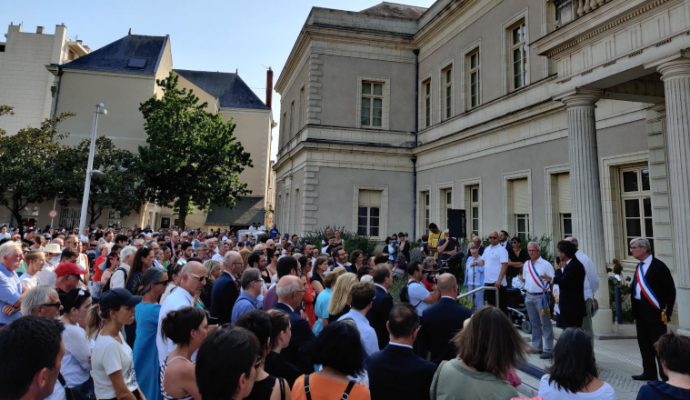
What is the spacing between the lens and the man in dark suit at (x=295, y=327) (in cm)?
305

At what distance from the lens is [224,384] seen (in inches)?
71.7

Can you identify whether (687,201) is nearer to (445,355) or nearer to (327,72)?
(445,355)

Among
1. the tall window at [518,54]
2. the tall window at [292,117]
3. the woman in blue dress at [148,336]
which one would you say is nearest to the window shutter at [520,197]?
the tall window at [518,54]

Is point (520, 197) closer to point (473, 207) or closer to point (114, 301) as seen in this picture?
point (473, 207)

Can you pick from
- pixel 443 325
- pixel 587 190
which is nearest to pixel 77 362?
pixel 443 325

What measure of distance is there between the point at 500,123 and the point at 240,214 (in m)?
30.8

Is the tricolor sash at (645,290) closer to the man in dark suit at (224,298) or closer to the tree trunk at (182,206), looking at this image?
the man in dark suit at (224,298)

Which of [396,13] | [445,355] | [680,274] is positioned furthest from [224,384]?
[396,13]

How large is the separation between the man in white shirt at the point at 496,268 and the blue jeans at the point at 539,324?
161 cm

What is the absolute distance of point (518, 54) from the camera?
1459 cm

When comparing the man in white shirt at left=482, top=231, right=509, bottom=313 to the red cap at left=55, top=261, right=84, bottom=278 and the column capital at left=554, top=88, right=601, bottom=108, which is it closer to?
the column capital at left=554, top=88, right=601, bottom=108

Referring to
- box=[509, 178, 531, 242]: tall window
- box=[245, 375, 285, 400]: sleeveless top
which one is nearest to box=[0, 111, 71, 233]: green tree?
box=[509, 178, 531, 242]: tall window

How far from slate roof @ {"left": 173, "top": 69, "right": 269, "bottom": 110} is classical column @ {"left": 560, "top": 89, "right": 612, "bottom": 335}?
131 ft

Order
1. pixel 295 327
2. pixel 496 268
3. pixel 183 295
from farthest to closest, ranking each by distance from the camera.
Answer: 1. pixel 496 268
2. pixel 183 295
3. pixel 295 327
